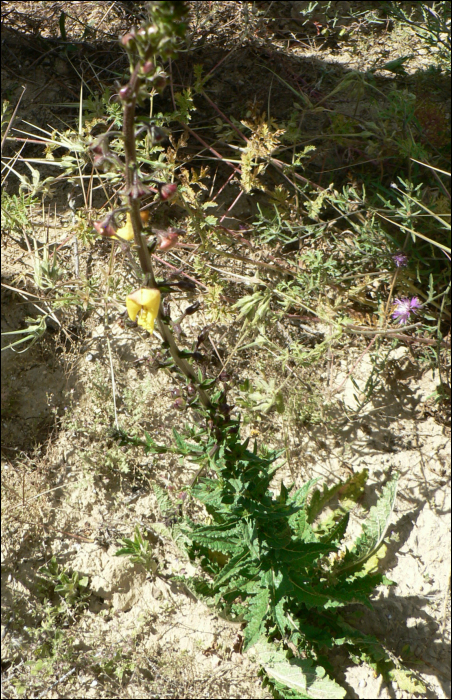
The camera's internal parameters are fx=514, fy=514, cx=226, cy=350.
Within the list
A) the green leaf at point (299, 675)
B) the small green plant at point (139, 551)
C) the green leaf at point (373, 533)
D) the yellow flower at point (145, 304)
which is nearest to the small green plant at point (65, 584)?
the small green plant at point (139, 551)

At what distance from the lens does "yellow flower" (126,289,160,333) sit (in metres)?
1.54

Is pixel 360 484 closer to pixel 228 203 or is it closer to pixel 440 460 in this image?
pixel 440 460

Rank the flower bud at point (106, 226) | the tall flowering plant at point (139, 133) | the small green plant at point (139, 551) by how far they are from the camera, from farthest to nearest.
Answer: the small green plant at point (139, 551) → the flower bud at point (106, 226) → the tall flowering plant at point (139, 133)

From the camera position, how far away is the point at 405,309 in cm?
322

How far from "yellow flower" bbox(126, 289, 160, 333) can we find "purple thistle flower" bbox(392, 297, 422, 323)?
2.10 meters

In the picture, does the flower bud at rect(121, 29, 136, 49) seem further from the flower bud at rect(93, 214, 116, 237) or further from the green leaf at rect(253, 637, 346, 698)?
the green leaf at rect(253, 637, 346, 698)

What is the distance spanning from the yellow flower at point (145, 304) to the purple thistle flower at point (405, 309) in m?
2.10

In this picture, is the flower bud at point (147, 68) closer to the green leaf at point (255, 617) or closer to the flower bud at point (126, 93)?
the flower bud at point (126, 93)

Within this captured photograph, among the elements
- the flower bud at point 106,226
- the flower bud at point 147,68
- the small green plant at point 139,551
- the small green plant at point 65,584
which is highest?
the flower bud at point 147,68

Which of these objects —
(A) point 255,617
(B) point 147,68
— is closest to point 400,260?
(A) point 255,617

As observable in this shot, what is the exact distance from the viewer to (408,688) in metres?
2.91

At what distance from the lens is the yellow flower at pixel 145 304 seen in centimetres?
154

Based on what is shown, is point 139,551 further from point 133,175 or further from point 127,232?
point 133,175

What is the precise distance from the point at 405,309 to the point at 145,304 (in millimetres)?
2162
